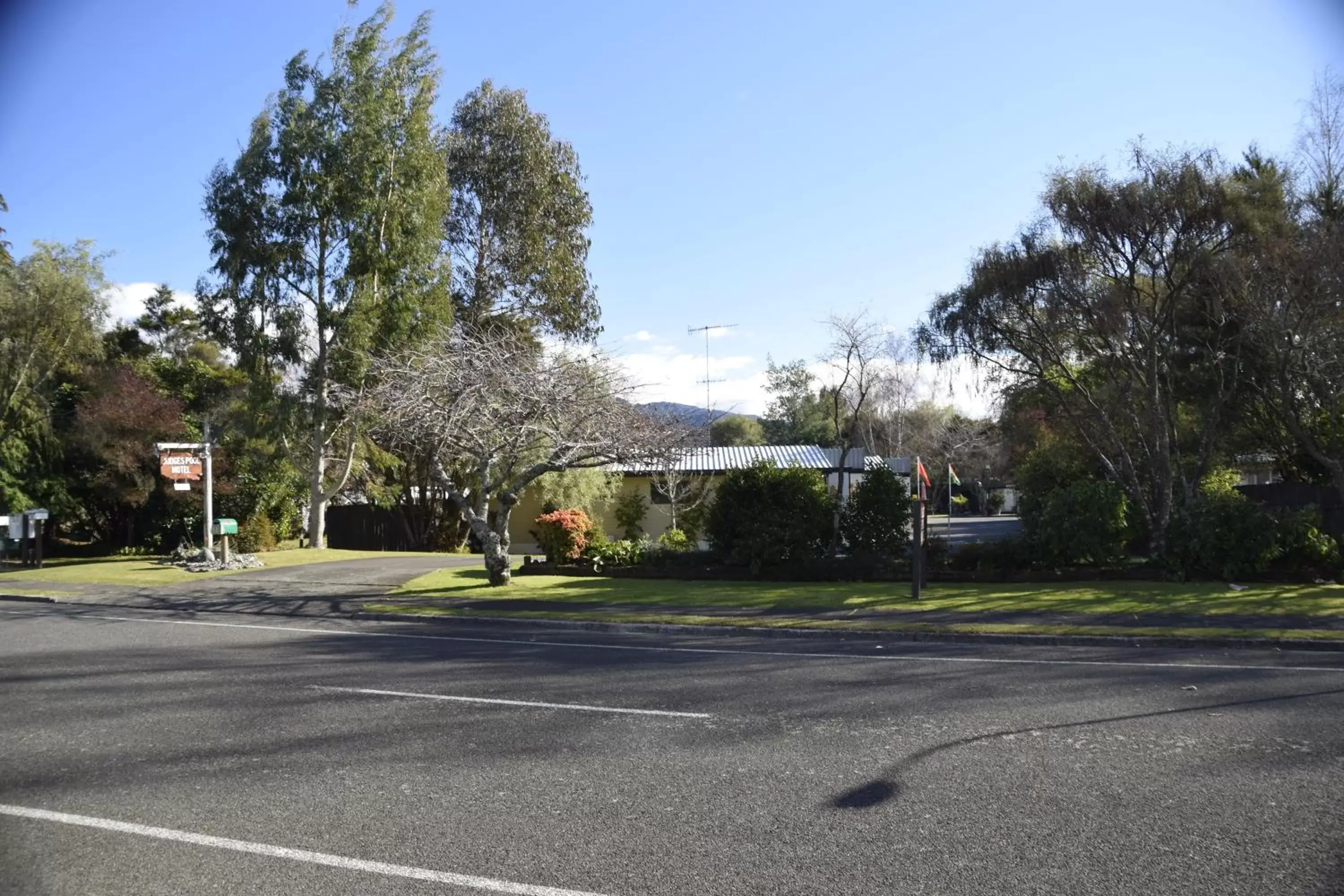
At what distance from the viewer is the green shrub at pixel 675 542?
23750 millimetres

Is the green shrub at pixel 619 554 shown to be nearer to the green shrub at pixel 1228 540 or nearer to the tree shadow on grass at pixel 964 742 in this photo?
the green shrub at pixel 1228 540

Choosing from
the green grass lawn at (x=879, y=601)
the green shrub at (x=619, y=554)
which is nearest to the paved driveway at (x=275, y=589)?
the green grass lawn at (x=879, y=601)

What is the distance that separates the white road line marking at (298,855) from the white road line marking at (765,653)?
7.46m

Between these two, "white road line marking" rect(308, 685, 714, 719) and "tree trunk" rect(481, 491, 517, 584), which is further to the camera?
"tree trunk" rect(481, 491, 517, 584)

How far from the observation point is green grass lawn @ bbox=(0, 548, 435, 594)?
2417 centimetres

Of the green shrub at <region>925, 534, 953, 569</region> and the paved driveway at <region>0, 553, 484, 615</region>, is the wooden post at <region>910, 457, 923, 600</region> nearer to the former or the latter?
the green shrub at <region>925, 534, 953, 569</region>

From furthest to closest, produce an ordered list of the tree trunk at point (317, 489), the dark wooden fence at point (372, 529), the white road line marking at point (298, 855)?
the dark wooden fence at point (372, 529), the tree trunk at point (317, 489), the white road line marking at point (298, 855)

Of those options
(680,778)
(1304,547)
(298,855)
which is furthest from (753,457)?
(298,855)

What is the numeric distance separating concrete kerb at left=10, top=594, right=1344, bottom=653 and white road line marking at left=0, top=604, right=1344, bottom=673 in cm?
118

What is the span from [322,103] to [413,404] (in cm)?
1710

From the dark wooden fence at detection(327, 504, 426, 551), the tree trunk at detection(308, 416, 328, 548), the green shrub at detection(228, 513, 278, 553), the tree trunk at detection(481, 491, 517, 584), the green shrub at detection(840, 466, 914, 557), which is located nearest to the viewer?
the tree trunk at detection(481, 491, 517, 584)

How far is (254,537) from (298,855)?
30.2m

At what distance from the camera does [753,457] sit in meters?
38.9

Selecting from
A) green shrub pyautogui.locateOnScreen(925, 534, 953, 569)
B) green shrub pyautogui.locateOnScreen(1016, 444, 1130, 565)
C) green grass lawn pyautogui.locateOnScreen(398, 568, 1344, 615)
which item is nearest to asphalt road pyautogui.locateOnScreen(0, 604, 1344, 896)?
green grass lawn pyautogui.locateOnScreen(398, 568, 1344, 615)
